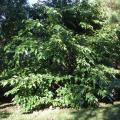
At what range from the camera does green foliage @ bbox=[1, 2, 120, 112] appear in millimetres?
10820

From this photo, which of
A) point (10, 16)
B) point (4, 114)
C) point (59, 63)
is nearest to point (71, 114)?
point (59, 63)

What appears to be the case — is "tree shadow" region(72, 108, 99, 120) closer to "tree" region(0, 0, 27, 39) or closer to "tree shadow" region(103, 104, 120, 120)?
"tree shadow" region(103, 104, 120, 120)

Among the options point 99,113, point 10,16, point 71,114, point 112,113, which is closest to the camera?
point 112,113

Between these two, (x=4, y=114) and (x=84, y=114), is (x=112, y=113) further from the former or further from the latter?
(x=4, y=114)

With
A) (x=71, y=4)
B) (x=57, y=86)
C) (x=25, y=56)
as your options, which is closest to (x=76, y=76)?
(x=57, y=86)

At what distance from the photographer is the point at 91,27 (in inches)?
482

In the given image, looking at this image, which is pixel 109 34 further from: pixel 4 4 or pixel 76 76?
pixel 4 4

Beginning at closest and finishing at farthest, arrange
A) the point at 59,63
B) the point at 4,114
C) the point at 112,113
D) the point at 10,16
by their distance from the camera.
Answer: the point at 112,113 → the point at 4,114 → the point at 59,63 → the point at 10,16

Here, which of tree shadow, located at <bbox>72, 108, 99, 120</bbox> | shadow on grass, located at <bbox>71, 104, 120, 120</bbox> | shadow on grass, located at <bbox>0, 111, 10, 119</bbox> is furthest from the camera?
shadow on grass, located at <bbox>0, 111, 10, 119</bbox>

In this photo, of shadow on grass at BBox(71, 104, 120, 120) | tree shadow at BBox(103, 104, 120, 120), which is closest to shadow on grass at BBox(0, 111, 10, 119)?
shadow on grass at BBox(71, 104, 120, 120)

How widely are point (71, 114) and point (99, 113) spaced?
32.9 inches

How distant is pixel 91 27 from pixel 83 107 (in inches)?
116

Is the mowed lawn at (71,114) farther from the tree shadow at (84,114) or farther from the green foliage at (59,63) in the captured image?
the green foliage at (59,63)

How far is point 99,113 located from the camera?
10133 mm
